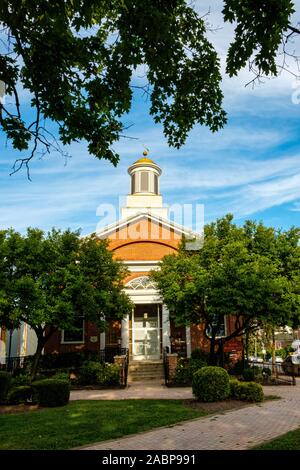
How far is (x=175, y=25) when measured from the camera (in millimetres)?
5969

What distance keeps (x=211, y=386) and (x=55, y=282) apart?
27.0 feet

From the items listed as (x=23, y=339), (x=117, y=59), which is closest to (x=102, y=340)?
(x=23, y=339)

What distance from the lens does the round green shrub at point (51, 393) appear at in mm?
11703

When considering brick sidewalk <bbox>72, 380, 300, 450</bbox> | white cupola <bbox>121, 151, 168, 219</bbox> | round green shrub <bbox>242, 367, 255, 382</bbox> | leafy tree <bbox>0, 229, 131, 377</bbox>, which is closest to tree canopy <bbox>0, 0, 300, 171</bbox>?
brick sidewalk <bbox>72, 380, 300, 450</bbox>

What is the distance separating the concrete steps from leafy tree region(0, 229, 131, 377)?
3.05 metres

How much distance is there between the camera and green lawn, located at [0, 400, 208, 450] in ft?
25.2

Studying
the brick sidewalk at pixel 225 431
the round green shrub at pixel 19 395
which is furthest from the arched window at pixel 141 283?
the brick sidewalk at pixel 225 431

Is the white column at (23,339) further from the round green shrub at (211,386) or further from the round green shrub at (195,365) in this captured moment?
the round green shrub at (211,386)

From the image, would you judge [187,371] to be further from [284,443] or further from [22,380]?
[284,443]

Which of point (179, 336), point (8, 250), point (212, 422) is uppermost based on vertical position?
point (8, 250)

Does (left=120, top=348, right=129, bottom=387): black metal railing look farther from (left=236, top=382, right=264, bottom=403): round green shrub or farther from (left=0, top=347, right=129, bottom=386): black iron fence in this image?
(left=236, top=382, right=264, bottom=403): round green shrub
